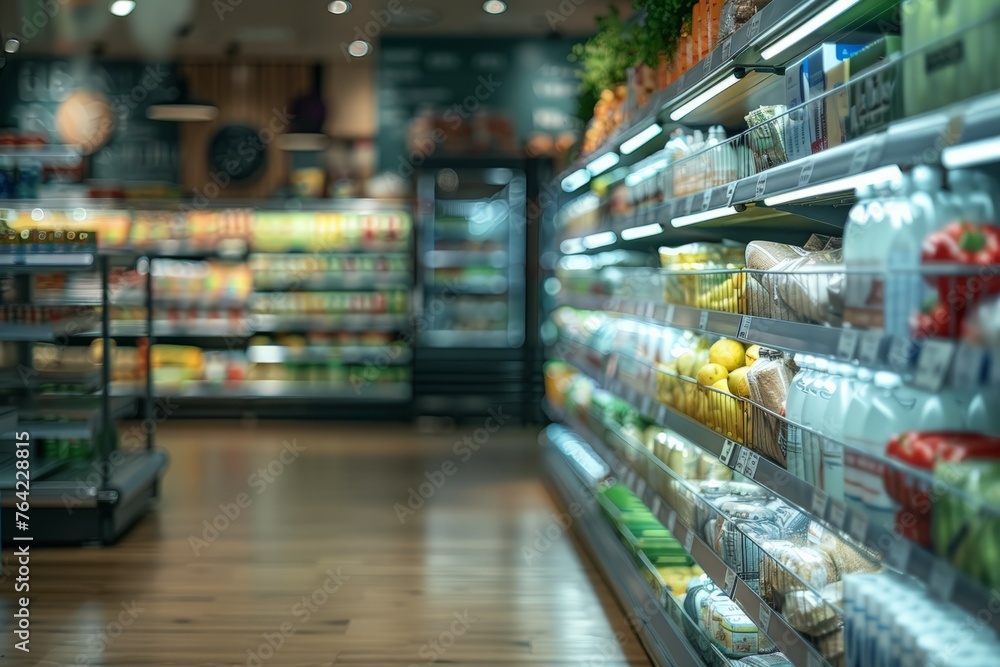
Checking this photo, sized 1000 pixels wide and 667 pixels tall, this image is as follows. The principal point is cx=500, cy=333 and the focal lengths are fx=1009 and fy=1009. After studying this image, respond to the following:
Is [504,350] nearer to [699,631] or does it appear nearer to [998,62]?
[699,631]

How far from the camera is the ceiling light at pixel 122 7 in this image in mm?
8164

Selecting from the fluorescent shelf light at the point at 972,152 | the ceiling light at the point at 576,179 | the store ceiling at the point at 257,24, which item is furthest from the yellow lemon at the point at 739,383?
the store ceiling at the point at 257,24

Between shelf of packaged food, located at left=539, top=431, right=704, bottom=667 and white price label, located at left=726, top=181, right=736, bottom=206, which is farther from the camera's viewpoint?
shelf of packaged food, located at left=539, top=431, right=704, bottom=667

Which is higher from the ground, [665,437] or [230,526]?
[665,437]

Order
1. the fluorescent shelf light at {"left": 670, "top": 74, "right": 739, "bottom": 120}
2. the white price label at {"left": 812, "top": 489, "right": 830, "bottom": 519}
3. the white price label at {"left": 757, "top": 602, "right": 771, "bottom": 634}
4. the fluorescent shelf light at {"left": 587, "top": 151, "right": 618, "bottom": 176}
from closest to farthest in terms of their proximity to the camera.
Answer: the white price label at {"left": 812, "top": 489, "right": 830, "bottom": 519}, the white price label at {"left": 757, "top": 602, "right": 771, "bottom": 634}, the fluorescent shelf light at {"left": 670, "top": 74, "right": 739, "bottom": 120}, the fluorescent shelf light at {"left": 587, "top": 151, "right": 618, "bottom": 176}

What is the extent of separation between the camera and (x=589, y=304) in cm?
557

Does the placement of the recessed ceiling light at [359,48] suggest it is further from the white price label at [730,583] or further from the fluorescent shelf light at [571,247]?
the white price label at [730,583]

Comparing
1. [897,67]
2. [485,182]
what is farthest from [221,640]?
[485,182]

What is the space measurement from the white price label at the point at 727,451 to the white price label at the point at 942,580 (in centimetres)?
125

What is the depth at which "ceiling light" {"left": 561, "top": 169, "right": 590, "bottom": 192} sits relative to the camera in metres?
5.81

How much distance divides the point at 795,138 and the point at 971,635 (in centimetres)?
121

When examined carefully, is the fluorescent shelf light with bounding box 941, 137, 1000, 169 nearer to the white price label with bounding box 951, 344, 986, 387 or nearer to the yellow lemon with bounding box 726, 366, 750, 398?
the white price label with bounding box 951, 344, 986, 387

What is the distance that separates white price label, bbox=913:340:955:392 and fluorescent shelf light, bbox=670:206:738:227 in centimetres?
131

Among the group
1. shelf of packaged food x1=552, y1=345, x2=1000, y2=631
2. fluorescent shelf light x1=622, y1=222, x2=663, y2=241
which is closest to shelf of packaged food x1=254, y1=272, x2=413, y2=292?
fluorescent shelf light x1=622, y1=222, x2=663, y2=241
